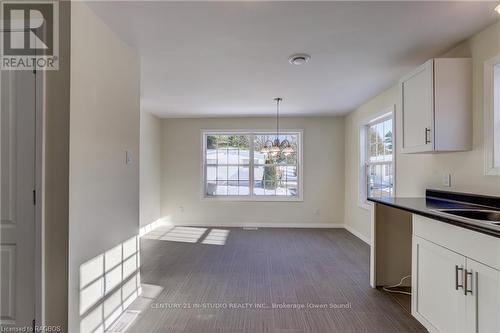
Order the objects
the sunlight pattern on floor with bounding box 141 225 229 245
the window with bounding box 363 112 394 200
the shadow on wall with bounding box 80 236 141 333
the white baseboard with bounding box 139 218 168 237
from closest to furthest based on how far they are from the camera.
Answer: the shadow on wall with bounding box 80 236 141 333, the window with bounding box 363 112 394 200, the sunlight pattern on floor with bounding box 141 225 229 245, the white baseboard with bounding box 139 218 168 237

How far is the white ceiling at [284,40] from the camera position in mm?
1922

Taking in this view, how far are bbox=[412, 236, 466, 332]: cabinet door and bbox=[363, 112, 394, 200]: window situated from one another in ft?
6.59

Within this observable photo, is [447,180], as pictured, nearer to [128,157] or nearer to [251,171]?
[128,157]

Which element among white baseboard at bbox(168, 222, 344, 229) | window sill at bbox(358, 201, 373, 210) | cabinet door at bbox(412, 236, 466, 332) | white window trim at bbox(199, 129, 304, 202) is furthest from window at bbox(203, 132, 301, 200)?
cabinet door at bbox(412, 236, 466, 332)

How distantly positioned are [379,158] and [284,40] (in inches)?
118

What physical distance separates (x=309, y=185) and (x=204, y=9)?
458 centimetres

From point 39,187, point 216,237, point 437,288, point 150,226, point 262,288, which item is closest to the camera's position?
point 39,187

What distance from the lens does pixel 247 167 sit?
20.0 ft

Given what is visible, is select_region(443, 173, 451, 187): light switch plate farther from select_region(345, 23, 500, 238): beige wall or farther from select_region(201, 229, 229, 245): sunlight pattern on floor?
select_region(201, 229, 229, 245): sunlight pattern on floor

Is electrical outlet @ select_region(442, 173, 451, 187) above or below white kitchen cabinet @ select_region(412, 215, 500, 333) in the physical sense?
above

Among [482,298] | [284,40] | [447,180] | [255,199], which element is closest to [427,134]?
[447,180]

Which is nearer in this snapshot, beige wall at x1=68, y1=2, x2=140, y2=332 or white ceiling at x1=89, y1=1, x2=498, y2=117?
beige wall at x1=68, y1=2, x2=140, y2=332

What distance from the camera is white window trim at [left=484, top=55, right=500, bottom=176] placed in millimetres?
2092

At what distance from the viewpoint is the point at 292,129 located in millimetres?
5871
